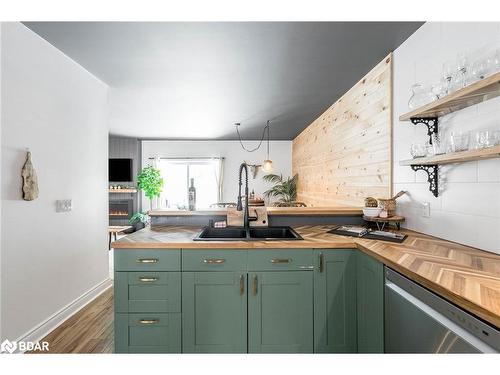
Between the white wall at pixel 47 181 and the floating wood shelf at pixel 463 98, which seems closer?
the floating wood shelf at pixel 463 98

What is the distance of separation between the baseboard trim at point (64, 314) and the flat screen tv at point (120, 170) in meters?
4.80

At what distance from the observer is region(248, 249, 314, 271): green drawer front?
169cm

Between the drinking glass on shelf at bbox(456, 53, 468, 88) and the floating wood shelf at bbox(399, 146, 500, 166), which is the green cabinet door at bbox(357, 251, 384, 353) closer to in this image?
the floating wood shelf at bbox(399, 146, 500, 166)

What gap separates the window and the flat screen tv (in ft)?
2.70

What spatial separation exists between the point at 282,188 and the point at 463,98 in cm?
581

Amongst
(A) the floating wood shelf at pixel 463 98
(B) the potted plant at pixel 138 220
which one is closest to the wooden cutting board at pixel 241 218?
(A) the floating wood shelf at pixel 463 98

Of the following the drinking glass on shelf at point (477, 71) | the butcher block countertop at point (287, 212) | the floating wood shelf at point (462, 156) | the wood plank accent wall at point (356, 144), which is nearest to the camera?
the floating wood shelf at point (462, 156)

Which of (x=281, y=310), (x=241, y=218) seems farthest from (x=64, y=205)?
(x=281, y=310)

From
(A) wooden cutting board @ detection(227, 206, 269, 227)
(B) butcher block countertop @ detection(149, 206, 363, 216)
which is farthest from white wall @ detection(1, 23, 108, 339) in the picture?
(A) wooden cutting board @ detection(227, 206, 269, 227)

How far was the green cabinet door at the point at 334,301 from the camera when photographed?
1.68 meters

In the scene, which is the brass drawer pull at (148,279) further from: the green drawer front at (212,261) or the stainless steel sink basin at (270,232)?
the stainless steel sink basin at (270,232)

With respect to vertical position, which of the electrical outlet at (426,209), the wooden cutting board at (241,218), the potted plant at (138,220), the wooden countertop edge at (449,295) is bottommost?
the potted plant at (138,220)

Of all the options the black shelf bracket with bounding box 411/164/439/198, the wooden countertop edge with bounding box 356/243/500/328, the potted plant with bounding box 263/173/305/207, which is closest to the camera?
the wooden countertop edge with bounding box 356/243/500/328
